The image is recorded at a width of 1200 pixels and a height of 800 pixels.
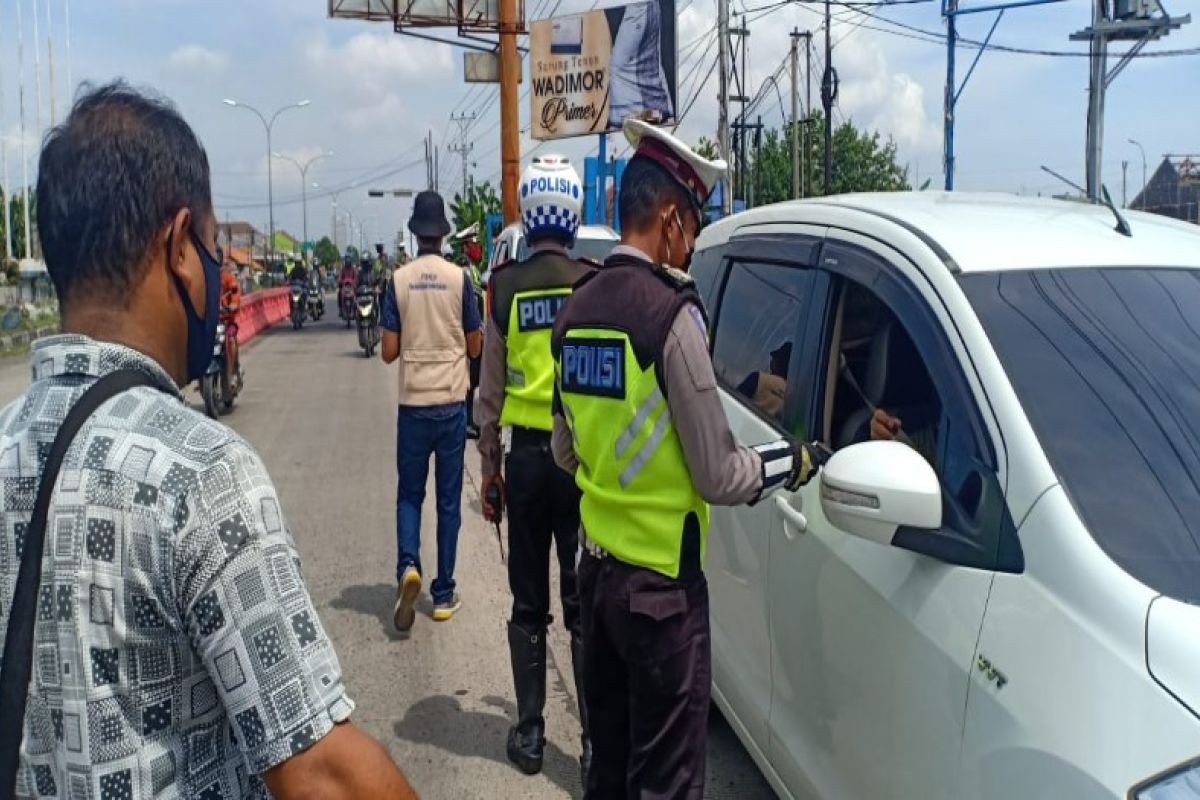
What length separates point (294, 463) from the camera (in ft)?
30.0

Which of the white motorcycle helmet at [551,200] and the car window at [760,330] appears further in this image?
the white motorcycle helmet at [551,200]

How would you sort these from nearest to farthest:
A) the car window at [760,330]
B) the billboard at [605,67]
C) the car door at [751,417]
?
the car door at [751,417] → the car window at [760,330] → the billboard at [605,67]

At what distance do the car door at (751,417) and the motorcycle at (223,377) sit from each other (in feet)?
26.6

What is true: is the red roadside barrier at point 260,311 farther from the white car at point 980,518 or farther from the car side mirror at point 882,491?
the car side mirror at point 882,491

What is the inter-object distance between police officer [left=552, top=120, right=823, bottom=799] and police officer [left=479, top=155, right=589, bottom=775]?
108cm

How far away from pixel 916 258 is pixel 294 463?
7.50 metres

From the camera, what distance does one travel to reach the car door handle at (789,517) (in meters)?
2.74

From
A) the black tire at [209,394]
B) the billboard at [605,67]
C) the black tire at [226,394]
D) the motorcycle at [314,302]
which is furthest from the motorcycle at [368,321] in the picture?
the motorcycle at [314,302]

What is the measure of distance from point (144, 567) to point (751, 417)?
91.9 inches

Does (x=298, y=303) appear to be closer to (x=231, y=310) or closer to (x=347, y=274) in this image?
(x=347, y=274)

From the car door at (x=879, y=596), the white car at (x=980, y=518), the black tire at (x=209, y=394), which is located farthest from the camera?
the black tire at (x=209, y=394)

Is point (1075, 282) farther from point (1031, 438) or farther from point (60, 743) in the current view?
point (60, 743)

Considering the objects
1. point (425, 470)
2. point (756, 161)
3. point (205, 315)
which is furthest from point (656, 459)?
point (756, 161)

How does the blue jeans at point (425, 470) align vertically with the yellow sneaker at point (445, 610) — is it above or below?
above
